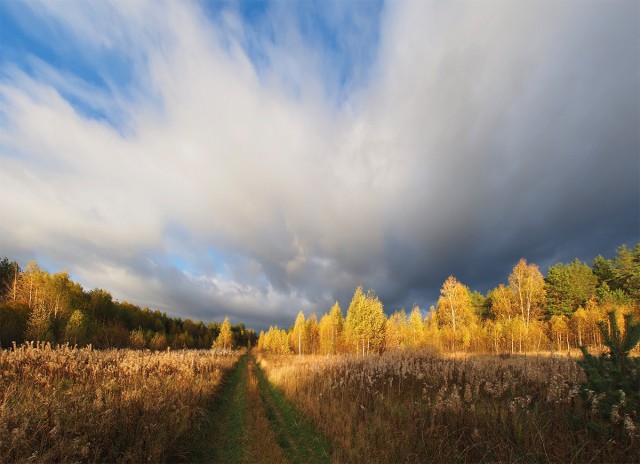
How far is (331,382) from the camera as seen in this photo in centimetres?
1328

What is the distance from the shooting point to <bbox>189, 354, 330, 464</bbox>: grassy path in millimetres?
7609

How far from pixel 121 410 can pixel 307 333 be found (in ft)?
258

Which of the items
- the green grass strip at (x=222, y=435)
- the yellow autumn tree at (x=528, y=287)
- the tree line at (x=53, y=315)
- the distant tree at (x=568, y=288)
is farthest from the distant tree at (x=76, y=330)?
the distant tree at (x=568, y=288)

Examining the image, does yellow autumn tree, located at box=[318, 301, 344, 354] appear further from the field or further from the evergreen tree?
the evergreen tree

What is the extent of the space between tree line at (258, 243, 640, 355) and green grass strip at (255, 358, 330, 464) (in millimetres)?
25456

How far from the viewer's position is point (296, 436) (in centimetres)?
938

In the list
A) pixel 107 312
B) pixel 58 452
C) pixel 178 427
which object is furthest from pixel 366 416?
pixel 107 312

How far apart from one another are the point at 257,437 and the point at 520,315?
54.1m

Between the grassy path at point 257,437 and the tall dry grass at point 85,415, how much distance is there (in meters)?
0.74

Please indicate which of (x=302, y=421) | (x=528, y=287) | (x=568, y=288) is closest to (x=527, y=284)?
(x=528, y=287)

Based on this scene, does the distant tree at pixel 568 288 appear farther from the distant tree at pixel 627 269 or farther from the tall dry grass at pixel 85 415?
the tall dry grass at pixel 85 415

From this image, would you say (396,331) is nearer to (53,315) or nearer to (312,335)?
(312,335)

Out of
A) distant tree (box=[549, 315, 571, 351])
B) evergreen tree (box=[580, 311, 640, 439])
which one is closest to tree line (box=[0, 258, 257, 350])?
evergreen tree (box=[580, 311, 640, 439])

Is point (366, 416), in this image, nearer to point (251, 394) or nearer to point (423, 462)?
point (423, 462)
